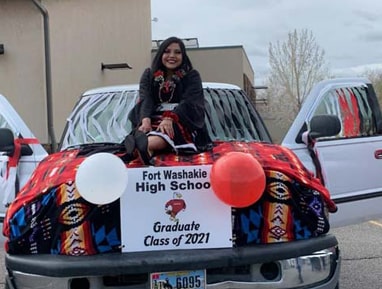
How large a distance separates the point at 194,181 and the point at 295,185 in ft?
1.89

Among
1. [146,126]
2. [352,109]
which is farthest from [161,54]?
[352,109]

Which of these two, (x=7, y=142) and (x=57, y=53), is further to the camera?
(x=57, y=53)

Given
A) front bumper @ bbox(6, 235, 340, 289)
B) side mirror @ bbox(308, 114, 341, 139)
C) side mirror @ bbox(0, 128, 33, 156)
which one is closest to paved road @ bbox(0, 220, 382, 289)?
side mirror @ bbox(0, 128, 33, 156)

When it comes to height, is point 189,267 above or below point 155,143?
below

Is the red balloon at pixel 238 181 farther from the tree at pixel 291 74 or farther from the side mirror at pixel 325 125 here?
the tree at pixel 291 74

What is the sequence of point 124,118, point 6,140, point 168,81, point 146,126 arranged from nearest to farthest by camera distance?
1. point 6,140
2. point 146,126
3. point 168,81
4. point 124,118

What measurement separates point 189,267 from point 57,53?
1349 centimetres

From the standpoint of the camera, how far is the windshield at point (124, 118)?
442 centimetres

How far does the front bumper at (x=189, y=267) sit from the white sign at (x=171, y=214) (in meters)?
Result: 0.06

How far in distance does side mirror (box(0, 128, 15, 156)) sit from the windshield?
0.58m

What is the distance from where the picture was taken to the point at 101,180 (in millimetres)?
2852

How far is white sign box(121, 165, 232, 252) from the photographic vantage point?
9.77 feet

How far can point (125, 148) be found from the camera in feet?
A: 12.0

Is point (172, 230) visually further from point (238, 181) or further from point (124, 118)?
point (124, 118)
